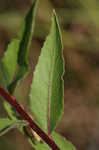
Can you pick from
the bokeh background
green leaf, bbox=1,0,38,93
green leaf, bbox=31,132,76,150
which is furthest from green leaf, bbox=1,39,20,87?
the bokeh background

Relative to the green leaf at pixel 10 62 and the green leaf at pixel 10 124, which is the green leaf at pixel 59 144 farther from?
the green leaf at pixel 10 62

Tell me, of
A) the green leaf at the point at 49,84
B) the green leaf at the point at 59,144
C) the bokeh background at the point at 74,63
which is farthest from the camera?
the bokeh background at the point at 74,63

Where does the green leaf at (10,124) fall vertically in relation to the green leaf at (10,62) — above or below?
below

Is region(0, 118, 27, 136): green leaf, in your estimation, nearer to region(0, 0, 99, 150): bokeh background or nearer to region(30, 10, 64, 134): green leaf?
region(30, 10, 64, 134): green leaf

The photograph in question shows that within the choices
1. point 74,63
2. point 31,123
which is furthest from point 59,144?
point 74,63

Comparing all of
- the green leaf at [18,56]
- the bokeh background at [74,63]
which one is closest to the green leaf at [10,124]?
the green leaf at [18,56]

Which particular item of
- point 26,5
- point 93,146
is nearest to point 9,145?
point 93,146
